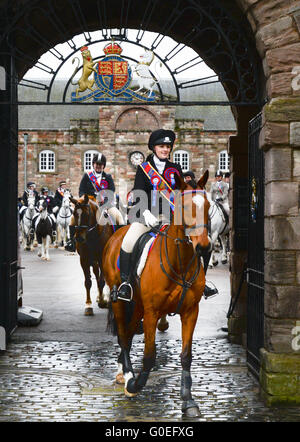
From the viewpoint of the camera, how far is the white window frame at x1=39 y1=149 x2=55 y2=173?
55750 mm

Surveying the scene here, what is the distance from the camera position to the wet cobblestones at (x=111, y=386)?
6.30m

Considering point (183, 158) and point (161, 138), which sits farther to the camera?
point (183, 158)

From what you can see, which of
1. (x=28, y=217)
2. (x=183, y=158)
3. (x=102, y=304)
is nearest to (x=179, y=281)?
(x=102, y=304)

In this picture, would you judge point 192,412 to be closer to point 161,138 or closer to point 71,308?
point 161,138

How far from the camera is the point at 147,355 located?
661 centimetres

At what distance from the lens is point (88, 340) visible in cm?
994

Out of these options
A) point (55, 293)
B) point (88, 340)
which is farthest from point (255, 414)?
point (55, 293)

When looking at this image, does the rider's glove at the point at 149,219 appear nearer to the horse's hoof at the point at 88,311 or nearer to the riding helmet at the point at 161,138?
the riding helmet at the point at 161,138

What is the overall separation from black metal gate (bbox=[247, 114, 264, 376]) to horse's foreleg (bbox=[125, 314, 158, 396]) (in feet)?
4.34

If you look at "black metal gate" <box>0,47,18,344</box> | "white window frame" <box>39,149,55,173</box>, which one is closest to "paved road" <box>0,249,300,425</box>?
"black metal gate" <box>0,47,18,344</box>

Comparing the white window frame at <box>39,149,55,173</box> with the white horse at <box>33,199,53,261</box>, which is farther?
the white window frame at <box>39,149,55,173</box>

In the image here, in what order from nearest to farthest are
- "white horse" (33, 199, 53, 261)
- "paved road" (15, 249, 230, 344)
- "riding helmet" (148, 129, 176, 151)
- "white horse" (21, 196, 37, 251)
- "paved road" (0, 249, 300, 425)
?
"paved road" (0, 249, 300, 425) < "riding helmet" (148, 129, 176, 151) < "paved road" (15, 249, 230, 344) < "white horse" (33, 199, 53, 261) < "white horse" (21, 196, 37, 251)

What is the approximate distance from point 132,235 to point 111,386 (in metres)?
1.59

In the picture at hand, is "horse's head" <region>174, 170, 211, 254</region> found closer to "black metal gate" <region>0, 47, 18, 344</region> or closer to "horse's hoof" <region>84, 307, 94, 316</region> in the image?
"black metal gate" <region>0, 47, 18, 344</region>
